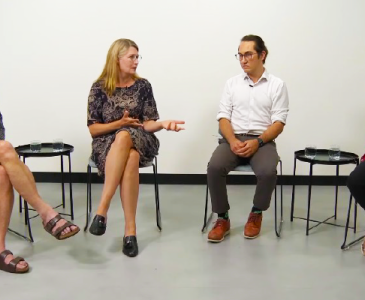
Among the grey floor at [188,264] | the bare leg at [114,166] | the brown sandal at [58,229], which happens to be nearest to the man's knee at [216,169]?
the grey floor at [188,264]

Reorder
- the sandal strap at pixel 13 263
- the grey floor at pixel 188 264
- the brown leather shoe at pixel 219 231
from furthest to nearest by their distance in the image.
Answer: the brown leather shoe at pixel 219 231, the sandal strap at pixel 13 263, the grey floor at pixel 188 264

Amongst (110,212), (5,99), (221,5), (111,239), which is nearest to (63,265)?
(111,239)

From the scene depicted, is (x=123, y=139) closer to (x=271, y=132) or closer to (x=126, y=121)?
(x=126, y=121)

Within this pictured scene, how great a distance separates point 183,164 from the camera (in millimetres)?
4148

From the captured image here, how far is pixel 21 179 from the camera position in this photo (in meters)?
2.55

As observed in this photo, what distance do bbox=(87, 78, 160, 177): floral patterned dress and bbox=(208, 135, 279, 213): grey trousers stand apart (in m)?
0.40

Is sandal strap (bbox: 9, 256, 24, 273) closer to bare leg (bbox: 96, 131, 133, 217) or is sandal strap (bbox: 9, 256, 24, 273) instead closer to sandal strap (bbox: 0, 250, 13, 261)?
sandal strap (bbox: 0, 250, 13, 261)

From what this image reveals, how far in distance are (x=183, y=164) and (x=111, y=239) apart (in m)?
1.39

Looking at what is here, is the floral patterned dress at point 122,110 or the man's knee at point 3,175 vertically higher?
the floral patterned dress at point 122,110

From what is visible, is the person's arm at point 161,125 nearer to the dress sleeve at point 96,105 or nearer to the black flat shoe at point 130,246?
the dress sleeve at point 96,105

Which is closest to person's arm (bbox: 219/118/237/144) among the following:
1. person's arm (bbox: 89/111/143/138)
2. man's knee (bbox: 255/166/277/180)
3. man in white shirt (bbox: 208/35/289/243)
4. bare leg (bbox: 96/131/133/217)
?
man in white shirt (bbox: 208/35/289/243)

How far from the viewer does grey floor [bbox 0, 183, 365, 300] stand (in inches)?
88.4

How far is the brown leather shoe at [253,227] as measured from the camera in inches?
114

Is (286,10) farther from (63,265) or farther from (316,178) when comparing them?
(63,265)
